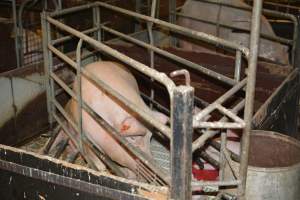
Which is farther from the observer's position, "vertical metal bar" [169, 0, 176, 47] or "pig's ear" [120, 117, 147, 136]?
"vertical metal bar" [169, 0, 176, 47]

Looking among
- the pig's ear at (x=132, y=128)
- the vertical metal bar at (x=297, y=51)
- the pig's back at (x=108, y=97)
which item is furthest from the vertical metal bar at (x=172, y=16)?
the pig's ear at (x=132, y=128)

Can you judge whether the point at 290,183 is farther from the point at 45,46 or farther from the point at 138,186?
the point at 45,46

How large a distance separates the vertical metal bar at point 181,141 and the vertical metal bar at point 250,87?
13.1 inches

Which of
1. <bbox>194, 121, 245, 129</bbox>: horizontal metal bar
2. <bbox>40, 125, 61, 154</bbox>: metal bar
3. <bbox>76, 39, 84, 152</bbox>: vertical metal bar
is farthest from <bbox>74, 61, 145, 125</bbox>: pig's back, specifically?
<bbox>194, 121, 245, 129</bbox>: horizontal metal bar

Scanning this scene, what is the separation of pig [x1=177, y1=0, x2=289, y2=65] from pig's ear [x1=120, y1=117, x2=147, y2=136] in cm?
203

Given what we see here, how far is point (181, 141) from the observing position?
6.71 ft

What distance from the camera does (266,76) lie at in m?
4.32

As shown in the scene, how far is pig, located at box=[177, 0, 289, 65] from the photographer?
5.23 meters

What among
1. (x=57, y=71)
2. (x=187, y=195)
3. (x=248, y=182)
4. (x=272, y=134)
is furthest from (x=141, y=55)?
(x=187, y=195)

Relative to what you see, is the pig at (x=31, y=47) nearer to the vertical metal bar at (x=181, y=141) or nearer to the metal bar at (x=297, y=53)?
the metal bar at (x=297, y=53)

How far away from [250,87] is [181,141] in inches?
17.3

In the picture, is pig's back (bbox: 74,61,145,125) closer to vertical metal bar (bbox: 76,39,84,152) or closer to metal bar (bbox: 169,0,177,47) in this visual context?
vertical metal bar (bbox: 76,39,84,152)

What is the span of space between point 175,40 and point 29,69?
238 centimetres

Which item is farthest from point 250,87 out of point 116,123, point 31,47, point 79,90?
point 31,47
